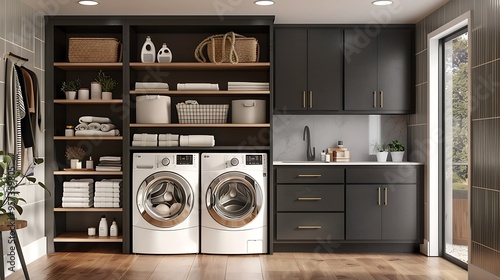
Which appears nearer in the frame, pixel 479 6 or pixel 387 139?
pixel 479 6

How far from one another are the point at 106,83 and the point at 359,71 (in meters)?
2.53

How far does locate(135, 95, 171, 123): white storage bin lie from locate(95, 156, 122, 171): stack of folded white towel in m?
0.44

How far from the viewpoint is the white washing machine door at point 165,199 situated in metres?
5.58

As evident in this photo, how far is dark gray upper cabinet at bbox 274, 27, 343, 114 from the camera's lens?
598 centimetres

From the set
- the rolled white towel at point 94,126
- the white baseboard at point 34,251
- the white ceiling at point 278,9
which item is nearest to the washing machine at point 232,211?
the rolled white towel at point 94,126

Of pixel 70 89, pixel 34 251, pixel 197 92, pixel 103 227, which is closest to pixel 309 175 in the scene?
pixel 197 92

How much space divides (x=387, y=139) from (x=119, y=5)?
3030mm

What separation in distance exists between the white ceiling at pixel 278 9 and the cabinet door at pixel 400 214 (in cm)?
166

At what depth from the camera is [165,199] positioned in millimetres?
5664

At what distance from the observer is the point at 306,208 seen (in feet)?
18.9

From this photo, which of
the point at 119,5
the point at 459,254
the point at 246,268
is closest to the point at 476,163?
the point at 459,254

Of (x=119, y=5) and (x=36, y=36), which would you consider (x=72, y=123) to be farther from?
(x=119, y=5)

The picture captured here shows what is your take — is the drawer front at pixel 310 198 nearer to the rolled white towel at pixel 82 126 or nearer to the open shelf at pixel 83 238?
the open shelf at pixel 83 238

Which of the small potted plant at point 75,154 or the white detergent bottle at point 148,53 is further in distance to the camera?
the small potted plant at point 75,154
